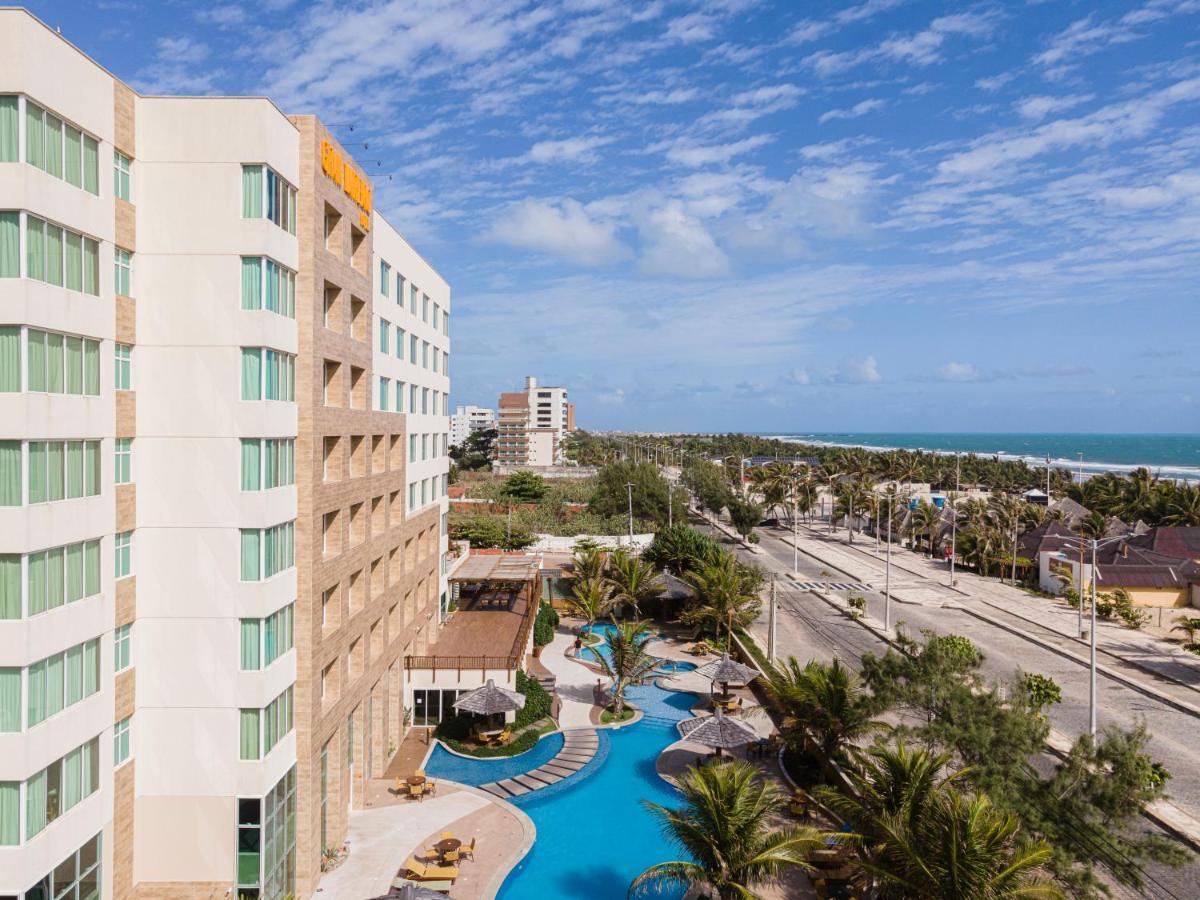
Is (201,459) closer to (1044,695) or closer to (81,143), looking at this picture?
(81,143)

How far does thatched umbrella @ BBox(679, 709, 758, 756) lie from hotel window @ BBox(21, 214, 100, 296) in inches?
904

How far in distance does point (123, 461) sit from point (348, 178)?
10916 millimetres

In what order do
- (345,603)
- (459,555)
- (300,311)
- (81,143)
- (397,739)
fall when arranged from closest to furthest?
1. (81,143)
2. (300,311)
3. (345,603)
4. (397,739)
5. (459,555)

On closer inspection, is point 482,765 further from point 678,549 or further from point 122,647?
point 678,549

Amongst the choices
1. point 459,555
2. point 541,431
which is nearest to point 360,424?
point 459,555

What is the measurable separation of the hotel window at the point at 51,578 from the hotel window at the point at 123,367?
3750 mm

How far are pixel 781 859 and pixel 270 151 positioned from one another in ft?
67.7

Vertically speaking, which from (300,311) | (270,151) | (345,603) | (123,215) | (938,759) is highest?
(270,151)

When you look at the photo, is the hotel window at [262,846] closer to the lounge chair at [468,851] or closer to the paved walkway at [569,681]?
the lounge chair at [468,851]

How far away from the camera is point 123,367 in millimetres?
18781

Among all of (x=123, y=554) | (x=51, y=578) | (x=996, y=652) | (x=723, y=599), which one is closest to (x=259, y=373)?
(x=123, y=554)

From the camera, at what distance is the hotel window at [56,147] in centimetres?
1513

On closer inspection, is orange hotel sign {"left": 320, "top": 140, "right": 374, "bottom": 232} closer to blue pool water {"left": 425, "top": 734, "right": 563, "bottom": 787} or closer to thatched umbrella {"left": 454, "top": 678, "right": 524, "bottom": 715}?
thatched umbrella {"left": 454, "top": 678, "right": 524, "bottom": 715}

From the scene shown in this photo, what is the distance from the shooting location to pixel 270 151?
1944 cm
